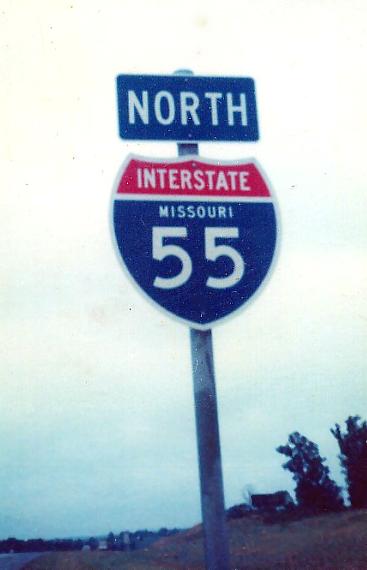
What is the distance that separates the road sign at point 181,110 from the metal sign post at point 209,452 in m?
0.90

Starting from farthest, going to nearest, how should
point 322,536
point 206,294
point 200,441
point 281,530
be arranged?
point 281,530 < point 322,536 < point 206,294 < point 200,441

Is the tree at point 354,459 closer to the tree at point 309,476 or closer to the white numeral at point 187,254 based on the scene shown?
the tree at point 309,476

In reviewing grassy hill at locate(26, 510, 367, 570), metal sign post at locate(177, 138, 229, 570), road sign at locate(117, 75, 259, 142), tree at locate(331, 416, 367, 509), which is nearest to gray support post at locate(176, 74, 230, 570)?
metal sign post at locate(177, 138, 229, 570)

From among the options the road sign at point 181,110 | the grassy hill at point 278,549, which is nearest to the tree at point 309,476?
the grassy hill at point 278,549

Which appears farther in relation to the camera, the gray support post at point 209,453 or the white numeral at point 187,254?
the white numeral at point 187,254

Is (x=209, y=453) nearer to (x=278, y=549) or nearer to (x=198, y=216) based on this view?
(x=198, y=216)

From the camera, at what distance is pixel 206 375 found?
9.21 ft

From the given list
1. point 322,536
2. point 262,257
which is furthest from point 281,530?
point 262,257

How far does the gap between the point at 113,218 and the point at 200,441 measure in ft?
3.10

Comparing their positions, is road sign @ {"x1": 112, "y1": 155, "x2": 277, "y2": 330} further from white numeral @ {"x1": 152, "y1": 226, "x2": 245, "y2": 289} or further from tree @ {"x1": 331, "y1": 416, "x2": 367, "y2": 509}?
tree @ {"x1": 331, "y1": 416, "x2": 367, "y2": 509}

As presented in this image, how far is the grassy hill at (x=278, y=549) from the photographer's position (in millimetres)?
19875

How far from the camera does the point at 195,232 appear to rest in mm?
2949

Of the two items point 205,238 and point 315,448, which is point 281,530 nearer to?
point 315,448

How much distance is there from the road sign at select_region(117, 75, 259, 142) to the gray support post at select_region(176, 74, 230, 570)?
35.6 inches
